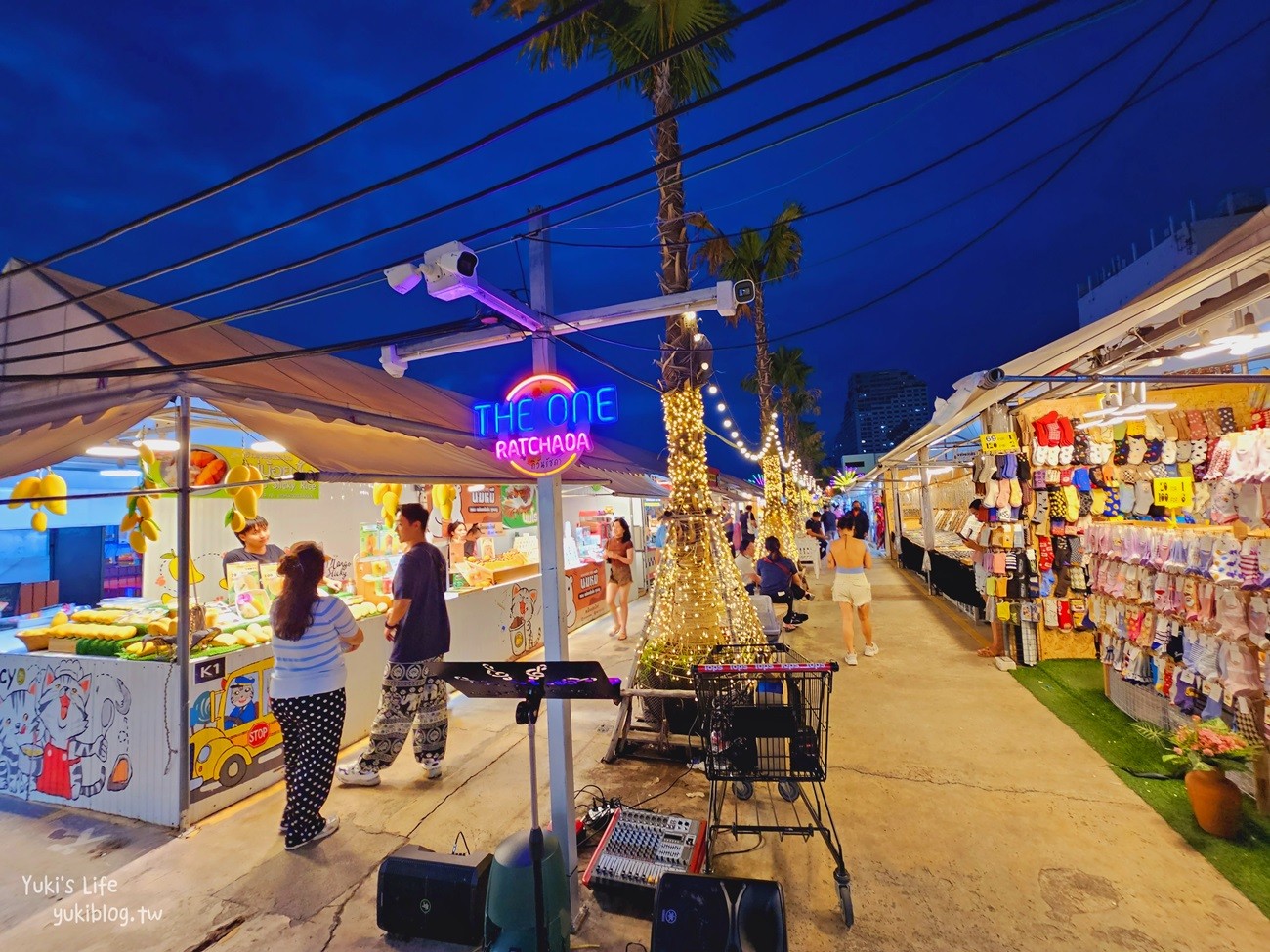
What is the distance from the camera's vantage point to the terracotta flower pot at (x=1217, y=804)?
327cm

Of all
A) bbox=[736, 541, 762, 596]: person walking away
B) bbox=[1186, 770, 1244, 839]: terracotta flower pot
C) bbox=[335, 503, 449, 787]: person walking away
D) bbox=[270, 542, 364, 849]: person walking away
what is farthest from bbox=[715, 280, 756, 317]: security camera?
bbox=[736, 541, 762, 596]: person walking away

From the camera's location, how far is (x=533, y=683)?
2.32 m

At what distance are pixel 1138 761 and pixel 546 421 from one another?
5.20m

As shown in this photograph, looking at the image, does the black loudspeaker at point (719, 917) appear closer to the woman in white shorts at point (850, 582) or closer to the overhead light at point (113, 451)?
the woman in white shorts at point (850, 582)

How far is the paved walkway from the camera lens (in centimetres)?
275

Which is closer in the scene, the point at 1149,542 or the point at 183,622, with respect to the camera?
the point at 183,622

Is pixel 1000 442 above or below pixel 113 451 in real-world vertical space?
below

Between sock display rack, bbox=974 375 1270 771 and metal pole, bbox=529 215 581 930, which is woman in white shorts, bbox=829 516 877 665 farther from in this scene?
metal pole, bbox=529 215 581 930

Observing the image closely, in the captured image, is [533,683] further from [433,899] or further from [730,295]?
[730,295]

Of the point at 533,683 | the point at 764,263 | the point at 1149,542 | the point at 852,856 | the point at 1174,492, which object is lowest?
the point at 852,856

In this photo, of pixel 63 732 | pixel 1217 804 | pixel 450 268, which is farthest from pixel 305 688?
pixel 1217 804

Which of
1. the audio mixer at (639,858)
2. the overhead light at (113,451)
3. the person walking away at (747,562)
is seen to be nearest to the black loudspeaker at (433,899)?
the audio mixer at (639,858)

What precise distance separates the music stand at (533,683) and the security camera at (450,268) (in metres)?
2.02

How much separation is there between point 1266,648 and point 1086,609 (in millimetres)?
3549
